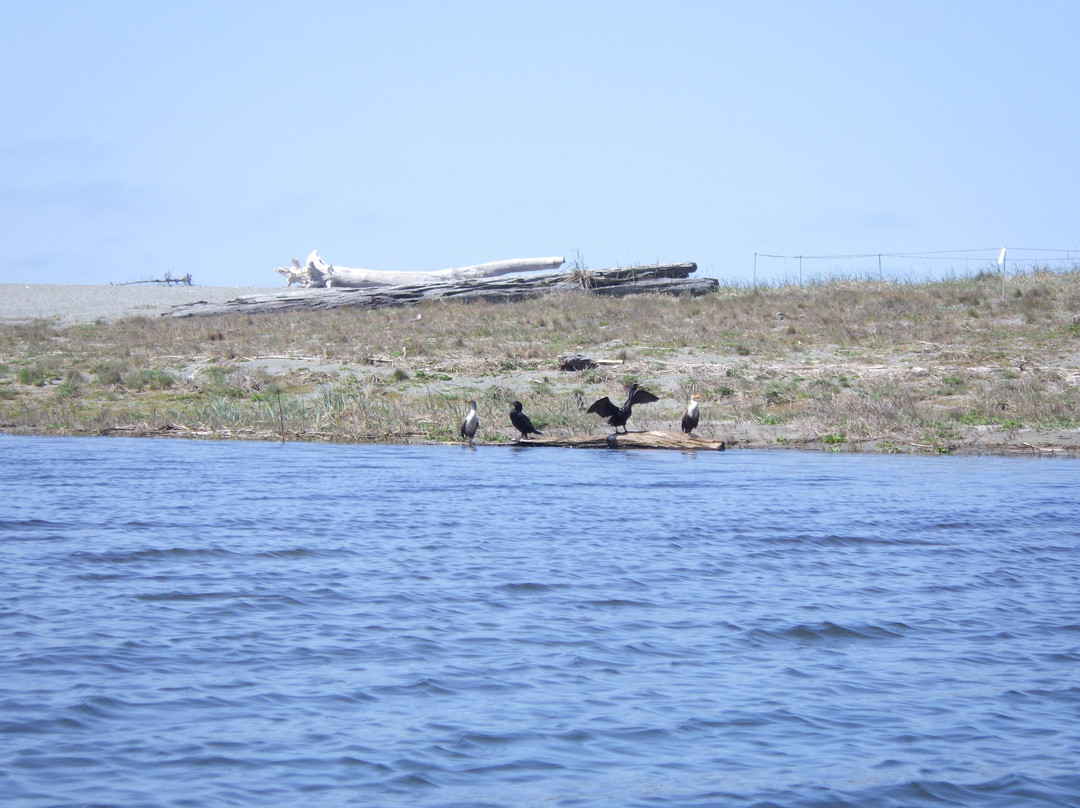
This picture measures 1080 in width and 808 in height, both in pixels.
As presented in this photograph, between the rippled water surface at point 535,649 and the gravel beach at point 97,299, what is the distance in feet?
89.4

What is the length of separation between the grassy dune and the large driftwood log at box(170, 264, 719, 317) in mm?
2908

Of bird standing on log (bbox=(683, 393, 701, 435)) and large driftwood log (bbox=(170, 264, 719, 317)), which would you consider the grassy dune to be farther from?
large driftwood log (bbox=(170, 264, 719, 317))

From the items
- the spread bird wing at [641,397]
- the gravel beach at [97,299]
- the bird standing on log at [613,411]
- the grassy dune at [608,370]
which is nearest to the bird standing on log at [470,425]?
the grassy dune at [608,370]

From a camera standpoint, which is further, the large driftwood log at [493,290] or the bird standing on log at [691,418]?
the large driftwood log at [493,290]

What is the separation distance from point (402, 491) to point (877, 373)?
13.0 m

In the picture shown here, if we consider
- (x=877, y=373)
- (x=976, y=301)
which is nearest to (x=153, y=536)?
(x=877, y=373)

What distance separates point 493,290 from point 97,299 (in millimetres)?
16810

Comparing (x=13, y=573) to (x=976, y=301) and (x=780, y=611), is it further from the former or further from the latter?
(x=976, y=301)

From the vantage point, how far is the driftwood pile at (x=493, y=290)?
38.2 meters

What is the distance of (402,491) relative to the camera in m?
14.4

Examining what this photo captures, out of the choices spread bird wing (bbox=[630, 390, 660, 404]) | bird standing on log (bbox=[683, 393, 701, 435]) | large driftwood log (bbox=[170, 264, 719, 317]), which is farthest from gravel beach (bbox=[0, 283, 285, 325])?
bird standing on log (bbox=[683, 393, 701, 435])

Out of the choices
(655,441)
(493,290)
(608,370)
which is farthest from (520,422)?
(493,290)

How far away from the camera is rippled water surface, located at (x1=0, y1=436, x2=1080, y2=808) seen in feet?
17.2

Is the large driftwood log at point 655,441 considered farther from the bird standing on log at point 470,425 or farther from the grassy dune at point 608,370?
the bird standing on log at point 470,425
